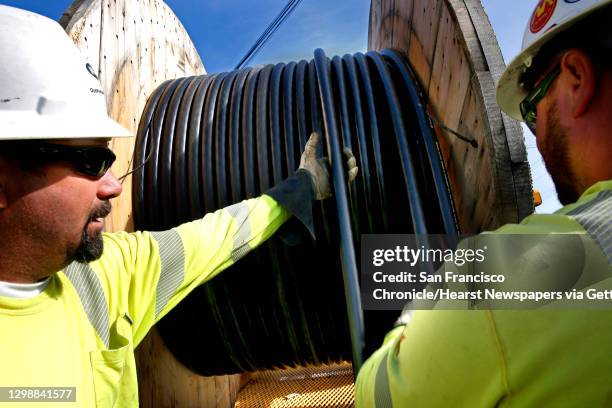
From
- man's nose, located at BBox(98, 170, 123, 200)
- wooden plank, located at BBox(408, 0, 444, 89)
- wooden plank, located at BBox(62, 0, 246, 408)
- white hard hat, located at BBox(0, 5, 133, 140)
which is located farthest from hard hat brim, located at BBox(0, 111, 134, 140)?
wooden plank, located at BBox(408, 0, 444, 89)

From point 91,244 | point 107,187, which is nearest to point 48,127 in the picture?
point 107,187

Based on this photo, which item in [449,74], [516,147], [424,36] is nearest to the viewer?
[516,147]

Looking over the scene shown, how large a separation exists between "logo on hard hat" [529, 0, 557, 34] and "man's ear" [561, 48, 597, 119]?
Result: 8.2 inches

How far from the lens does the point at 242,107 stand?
8.42 feet

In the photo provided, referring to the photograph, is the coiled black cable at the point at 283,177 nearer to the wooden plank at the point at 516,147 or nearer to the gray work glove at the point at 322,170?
the gray work glove at the point at 322,170

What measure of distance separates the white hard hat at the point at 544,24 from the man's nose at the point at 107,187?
4.26ft

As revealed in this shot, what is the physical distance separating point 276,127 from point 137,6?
4.25ft

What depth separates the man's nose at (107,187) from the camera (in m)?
1.46

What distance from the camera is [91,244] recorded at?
1.45m

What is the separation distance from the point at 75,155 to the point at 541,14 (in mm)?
1378

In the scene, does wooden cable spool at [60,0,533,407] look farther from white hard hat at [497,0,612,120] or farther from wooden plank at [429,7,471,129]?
white hard hat at [497,0,612,120]

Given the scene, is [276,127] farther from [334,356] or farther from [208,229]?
[334,356]

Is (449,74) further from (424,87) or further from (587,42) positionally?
(587,42)

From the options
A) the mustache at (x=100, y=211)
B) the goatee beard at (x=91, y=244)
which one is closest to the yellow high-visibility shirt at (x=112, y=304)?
the goatee beard at (x=91, y=244)
